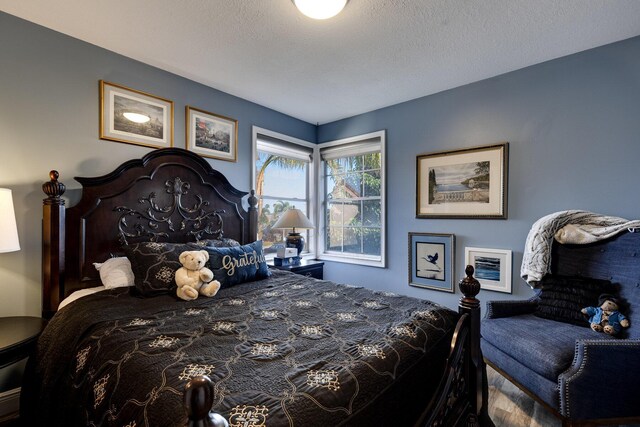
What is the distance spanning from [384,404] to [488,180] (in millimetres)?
2460

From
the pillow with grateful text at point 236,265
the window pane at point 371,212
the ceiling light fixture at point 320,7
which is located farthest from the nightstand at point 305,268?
the ceiling light fixture at point 320,7

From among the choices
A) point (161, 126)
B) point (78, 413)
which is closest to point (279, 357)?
point (78, 413)

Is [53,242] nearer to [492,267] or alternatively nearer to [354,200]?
[354,200]

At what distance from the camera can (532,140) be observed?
256cm

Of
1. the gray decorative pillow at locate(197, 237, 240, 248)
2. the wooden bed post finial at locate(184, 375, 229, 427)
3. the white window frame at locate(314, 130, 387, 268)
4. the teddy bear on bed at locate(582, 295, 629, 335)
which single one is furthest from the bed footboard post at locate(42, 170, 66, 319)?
the teddy bear on bed at locate(582, 295, 629, 335)

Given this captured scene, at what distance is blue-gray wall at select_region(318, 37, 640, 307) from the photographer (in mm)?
2189

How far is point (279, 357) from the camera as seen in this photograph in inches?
41.9

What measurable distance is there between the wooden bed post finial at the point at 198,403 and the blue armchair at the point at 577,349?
186 cm

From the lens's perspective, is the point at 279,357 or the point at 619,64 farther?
the point at 619,64

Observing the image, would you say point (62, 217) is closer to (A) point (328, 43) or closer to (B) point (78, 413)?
(B) point (78, 413)

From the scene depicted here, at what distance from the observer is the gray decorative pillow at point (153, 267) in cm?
183

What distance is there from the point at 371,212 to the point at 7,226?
3151 millimetres

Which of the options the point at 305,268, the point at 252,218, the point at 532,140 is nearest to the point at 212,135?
the point at 252,218

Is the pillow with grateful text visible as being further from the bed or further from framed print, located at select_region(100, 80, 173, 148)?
framed print, located at select_region(100, 80, 173, 148)
